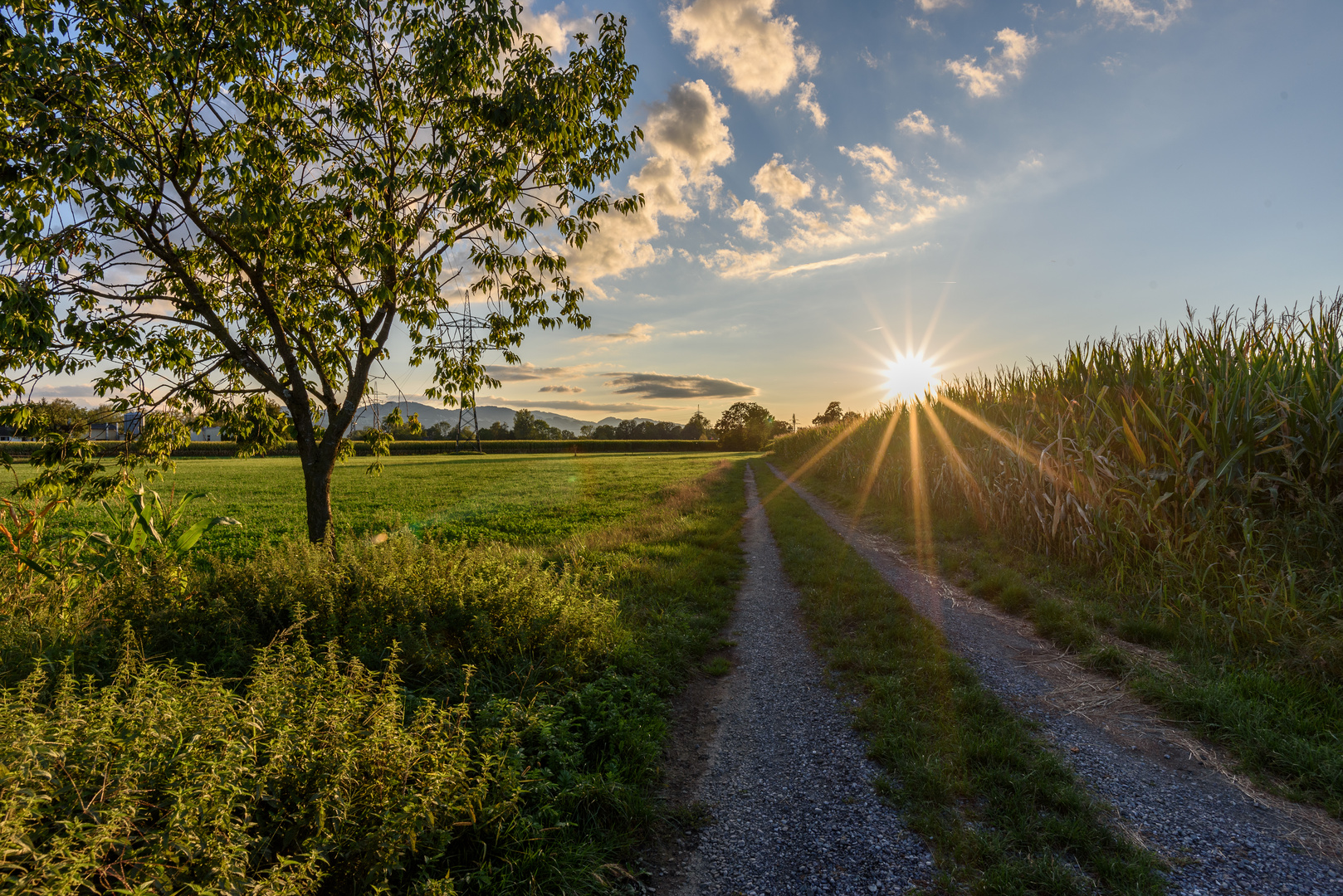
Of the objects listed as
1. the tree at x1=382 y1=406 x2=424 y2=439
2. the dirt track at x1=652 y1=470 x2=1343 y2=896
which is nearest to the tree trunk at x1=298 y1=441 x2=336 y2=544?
the tree at x1=382 y1=406 x2=424 y2=439

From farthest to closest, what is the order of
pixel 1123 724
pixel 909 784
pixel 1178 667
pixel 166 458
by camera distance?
pixel 166 458
pixel 1178 667
pixel 1123 724
pixel 909 784

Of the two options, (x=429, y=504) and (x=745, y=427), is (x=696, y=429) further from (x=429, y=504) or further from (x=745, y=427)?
(x=429, y=504)

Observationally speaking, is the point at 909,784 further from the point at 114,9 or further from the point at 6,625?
the point at 114,9

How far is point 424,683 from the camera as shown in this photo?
15.9 feet

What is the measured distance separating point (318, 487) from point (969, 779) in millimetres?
8194

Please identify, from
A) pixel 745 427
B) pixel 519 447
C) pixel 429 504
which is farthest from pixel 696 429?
pixel 429 504

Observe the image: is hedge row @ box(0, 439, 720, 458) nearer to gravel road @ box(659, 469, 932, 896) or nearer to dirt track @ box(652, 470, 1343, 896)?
gravel road @ box(659, 469, 932, 896)

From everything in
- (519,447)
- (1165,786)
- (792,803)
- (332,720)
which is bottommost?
(792,803)

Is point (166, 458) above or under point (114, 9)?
under

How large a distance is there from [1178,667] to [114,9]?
12.0 meters

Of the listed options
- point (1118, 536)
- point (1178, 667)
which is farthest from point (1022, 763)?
point (1118, 536)

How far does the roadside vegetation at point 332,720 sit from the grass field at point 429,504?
2.05m

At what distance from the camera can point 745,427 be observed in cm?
12750

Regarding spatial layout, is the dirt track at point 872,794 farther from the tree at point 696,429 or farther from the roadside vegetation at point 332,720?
the tree at point 696,429
